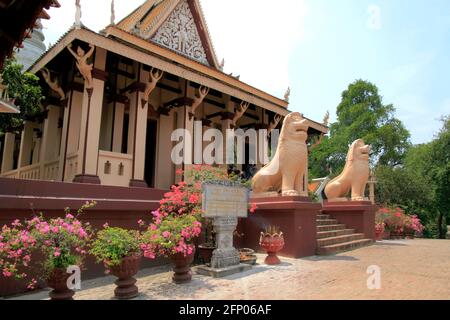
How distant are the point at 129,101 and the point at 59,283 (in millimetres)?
6860

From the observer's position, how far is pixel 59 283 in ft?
12.2

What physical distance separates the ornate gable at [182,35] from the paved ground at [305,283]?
8.30 metres

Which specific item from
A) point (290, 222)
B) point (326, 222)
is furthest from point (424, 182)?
point (290, 222)

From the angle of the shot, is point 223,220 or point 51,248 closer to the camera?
point 51,248

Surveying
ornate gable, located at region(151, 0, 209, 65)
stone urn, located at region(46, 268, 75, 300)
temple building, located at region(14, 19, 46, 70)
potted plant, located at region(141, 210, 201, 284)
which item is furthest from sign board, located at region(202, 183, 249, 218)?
temple building, located at region(14, 19, 46, 70)

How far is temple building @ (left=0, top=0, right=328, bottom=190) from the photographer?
7.62 metres

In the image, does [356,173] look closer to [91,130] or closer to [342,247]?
[342,247]

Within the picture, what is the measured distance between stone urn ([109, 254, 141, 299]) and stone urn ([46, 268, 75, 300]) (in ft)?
1.73

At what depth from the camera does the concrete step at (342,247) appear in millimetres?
7578

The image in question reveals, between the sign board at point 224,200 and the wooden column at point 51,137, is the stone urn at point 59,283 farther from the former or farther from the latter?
the wooden column at point 51,137

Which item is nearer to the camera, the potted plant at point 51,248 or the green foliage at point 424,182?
the potted plant at point 51,248

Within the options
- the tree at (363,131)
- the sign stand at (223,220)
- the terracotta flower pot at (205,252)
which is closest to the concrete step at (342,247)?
the sign stand at (223,220)

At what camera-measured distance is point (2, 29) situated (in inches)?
175
